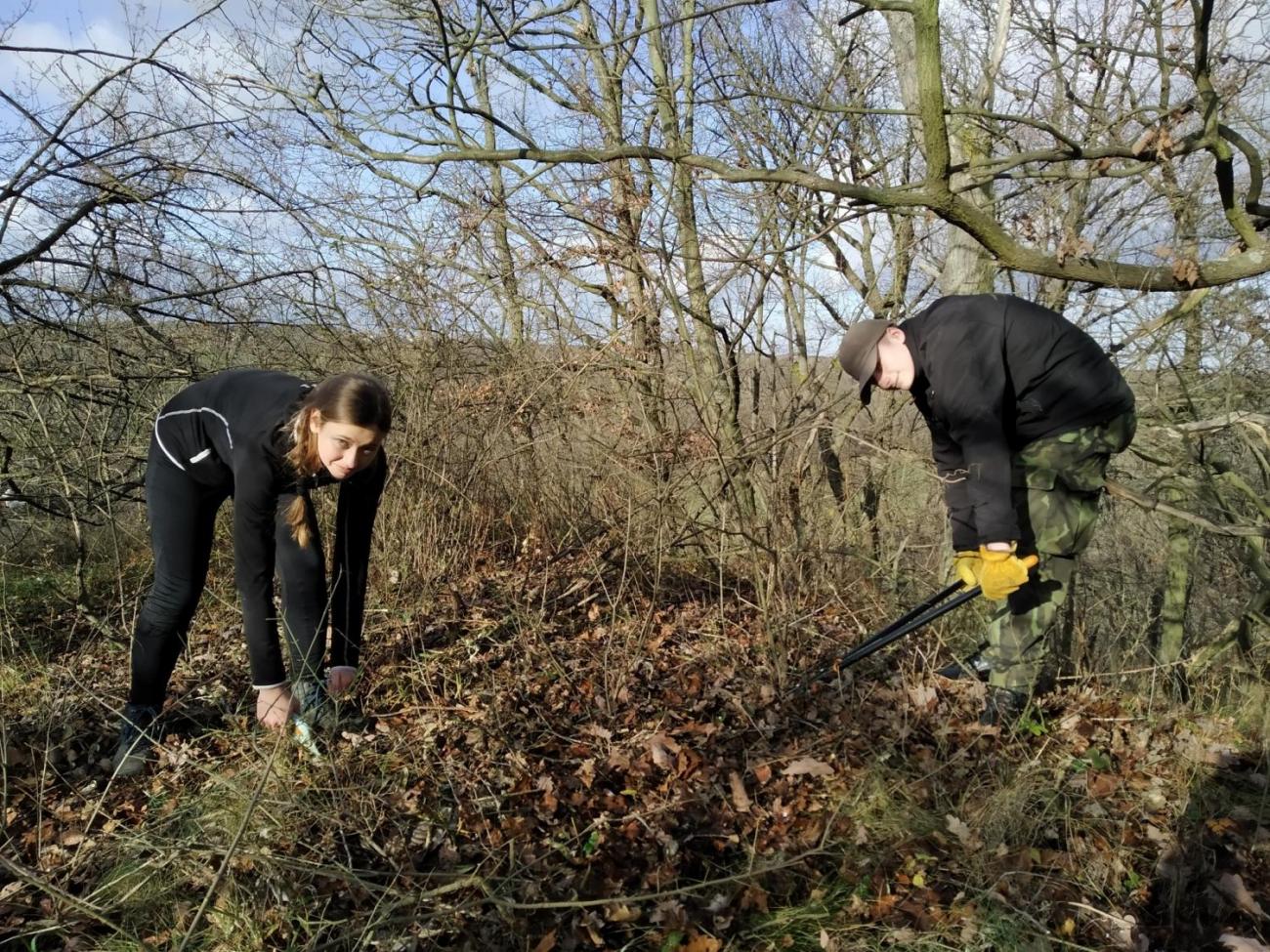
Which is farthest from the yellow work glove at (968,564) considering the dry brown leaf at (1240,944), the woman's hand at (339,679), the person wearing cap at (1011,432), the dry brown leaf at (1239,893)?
A: the woman's hand at (339,679)

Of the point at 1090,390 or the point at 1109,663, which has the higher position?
the point at 1090,390

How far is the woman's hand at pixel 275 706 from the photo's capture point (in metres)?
2.91

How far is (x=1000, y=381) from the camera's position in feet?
9.72

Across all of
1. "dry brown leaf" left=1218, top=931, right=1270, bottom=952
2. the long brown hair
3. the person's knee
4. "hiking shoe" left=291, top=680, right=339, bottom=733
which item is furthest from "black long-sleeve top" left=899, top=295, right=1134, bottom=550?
the person's knee

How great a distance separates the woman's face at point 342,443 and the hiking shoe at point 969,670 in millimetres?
2581

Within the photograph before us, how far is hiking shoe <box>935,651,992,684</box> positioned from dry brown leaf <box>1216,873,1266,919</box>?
1.07 metres

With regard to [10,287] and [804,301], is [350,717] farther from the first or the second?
[804,301]

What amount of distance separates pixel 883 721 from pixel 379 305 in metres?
4.22

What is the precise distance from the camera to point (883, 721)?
3400mm

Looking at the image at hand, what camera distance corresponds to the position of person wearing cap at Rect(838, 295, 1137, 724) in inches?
118

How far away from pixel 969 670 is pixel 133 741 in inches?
132

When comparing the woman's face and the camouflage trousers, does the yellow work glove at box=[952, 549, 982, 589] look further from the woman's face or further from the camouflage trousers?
the woman's face

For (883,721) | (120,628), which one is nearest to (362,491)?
(883,721)

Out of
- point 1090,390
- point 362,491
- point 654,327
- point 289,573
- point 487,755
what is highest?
point 654,327
